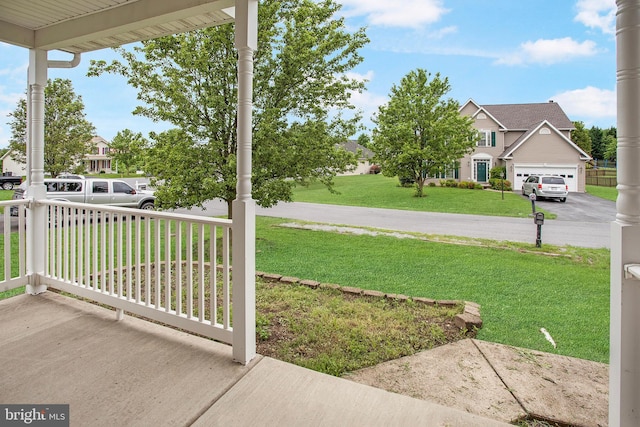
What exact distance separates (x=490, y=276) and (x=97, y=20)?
458 cm

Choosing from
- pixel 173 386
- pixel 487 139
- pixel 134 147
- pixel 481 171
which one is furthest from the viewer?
pixel 487 139

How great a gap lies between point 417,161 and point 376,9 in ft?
16.1

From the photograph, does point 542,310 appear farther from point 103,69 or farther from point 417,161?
point 417,161

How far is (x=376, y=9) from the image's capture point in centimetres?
729

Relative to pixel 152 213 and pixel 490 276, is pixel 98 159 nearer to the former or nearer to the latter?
pixel 152 213

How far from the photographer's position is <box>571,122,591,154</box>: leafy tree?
9402mm

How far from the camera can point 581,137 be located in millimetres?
10445

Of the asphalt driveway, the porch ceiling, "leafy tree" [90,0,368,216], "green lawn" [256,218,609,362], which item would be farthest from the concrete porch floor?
the asphalt driveway

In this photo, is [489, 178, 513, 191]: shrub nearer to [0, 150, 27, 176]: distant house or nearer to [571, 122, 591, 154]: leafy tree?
[571, 122, 591, 154]: leafy tree

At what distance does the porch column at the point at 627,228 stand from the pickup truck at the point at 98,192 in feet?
19.0

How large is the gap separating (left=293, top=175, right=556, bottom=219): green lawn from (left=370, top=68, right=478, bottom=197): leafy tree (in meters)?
0.73

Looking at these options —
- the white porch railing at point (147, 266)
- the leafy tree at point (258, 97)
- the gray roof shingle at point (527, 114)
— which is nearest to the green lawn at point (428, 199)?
the leafy tree at point (258, 97)

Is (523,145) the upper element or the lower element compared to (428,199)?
upper

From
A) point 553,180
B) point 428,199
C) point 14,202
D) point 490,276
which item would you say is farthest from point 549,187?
point 14,202
